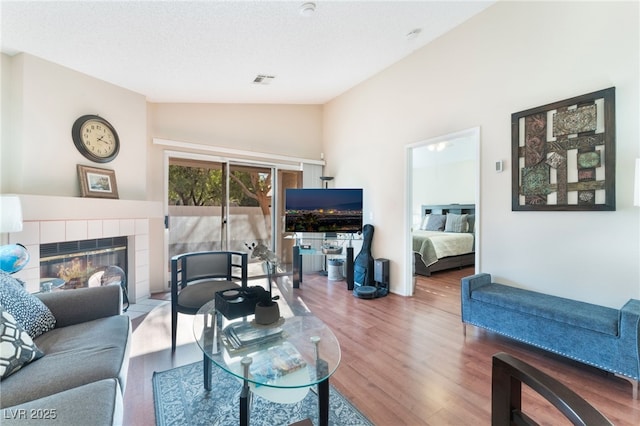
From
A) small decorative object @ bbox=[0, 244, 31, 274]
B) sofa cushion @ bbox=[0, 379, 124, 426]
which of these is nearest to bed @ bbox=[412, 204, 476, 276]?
sofa cushion @ bbox=[0, 379, 124, 426]

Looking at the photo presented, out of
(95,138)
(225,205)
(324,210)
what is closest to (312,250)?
(324,210)

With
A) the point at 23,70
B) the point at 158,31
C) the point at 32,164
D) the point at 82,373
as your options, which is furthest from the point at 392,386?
the point at 23,70

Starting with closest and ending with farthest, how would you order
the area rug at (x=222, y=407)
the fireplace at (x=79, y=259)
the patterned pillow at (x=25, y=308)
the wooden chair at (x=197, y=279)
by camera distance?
the patterned pillow at (x=25, y=308), the area rug at (x=222, y=407), the wooden chair at (x=197, y=279), the fireplace at (x=79, y=259)

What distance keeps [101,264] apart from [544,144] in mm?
4909

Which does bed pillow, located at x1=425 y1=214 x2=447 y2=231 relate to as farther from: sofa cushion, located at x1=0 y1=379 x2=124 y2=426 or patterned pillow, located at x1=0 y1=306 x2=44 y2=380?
patterned pillow, located at x1=0 y1=306 x2=44 y2=380

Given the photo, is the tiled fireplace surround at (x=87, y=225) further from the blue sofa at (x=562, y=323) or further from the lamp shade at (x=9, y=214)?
the blue sofa at (x=562, y=323)

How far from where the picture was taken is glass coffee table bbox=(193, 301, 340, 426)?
131 centimetres

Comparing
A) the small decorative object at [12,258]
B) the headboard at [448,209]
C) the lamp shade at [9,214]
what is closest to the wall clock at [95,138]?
the lamp shade at [9,214]

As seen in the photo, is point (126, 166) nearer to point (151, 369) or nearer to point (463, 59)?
point (151, 369)

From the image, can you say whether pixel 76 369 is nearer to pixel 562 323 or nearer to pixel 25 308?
pixel 25 308

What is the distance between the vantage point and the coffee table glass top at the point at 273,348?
133 cm

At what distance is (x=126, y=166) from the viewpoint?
350 cm

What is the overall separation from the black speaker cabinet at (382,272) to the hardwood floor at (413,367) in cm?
57

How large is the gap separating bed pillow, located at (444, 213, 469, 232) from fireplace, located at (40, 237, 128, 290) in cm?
598
